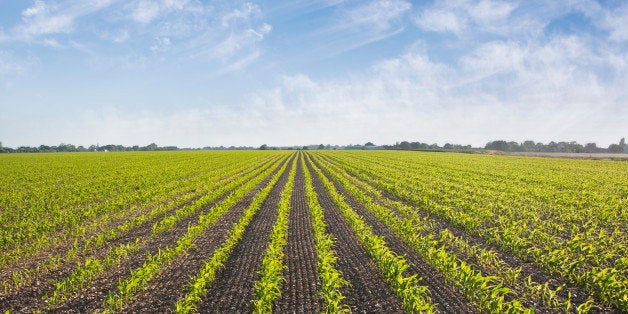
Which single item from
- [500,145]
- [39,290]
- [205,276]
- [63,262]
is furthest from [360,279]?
[500,145]

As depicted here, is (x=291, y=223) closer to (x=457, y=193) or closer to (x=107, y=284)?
(x=107, y=284)

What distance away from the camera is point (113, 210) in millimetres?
18297

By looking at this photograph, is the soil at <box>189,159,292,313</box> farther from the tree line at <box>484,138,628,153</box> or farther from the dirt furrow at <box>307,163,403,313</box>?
the tree line at <box>484,138,628,153</box>

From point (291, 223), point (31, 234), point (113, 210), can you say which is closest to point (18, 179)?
point (113, 210)

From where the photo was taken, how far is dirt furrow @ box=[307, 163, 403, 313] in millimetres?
7398

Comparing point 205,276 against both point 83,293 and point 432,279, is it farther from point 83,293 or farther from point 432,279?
point 432,279

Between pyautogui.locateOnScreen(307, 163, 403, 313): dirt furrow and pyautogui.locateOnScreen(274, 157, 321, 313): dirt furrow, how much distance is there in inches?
31.1

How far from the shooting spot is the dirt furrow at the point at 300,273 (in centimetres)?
742

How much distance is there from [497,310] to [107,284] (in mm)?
9073

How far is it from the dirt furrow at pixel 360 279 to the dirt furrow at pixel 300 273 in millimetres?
790

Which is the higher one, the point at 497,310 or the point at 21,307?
the point at 497,310

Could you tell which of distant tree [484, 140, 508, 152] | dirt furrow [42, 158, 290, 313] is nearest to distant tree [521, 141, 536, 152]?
distant tree [484, 140, 508, 152]

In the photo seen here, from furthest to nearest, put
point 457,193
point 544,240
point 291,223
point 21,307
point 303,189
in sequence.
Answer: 1. point 303,189
2. point 457,193
3. point 291,223
4. point 544,240
5. point 21,307

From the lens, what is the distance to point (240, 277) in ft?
29.4
